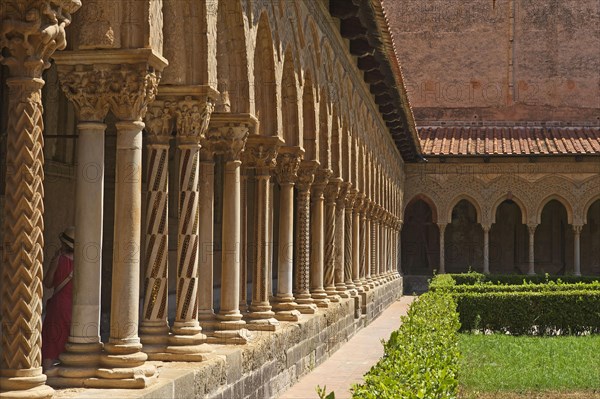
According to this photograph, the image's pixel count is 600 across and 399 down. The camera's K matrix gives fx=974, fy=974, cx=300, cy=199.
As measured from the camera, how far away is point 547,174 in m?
34.2

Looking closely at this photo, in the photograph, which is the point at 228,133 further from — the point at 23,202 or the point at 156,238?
the point at 23,202

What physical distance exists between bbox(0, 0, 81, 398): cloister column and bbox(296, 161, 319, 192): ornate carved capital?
374 inches

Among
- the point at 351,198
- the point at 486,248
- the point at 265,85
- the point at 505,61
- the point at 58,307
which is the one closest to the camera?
the point at 58,307

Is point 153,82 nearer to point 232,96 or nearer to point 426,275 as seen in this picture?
point 232,96

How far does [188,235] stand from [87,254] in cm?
177

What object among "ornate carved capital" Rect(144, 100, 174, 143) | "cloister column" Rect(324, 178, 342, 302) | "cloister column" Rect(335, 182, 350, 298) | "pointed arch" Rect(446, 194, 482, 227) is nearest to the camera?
"ornate carved capital" Rect(144, 100, 174, 143)

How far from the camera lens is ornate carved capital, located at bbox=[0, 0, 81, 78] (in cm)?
514

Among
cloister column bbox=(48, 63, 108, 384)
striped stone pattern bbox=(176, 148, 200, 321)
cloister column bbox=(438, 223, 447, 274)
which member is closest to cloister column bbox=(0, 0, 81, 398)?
cloister column bbox=(48, 63, 108, 384)

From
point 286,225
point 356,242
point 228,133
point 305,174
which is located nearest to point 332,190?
point 305,174

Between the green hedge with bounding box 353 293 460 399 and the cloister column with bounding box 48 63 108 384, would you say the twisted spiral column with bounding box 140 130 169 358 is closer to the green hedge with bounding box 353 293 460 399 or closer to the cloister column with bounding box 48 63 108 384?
the cloister column with bounding box 48 63 108 384

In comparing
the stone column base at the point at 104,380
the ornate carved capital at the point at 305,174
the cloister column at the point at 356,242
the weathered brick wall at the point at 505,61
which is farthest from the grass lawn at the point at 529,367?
the weathered brick wall at the point at 505,61

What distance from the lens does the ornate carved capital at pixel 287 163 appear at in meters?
13.1

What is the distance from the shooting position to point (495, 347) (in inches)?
603

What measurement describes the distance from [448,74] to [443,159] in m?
4.80
